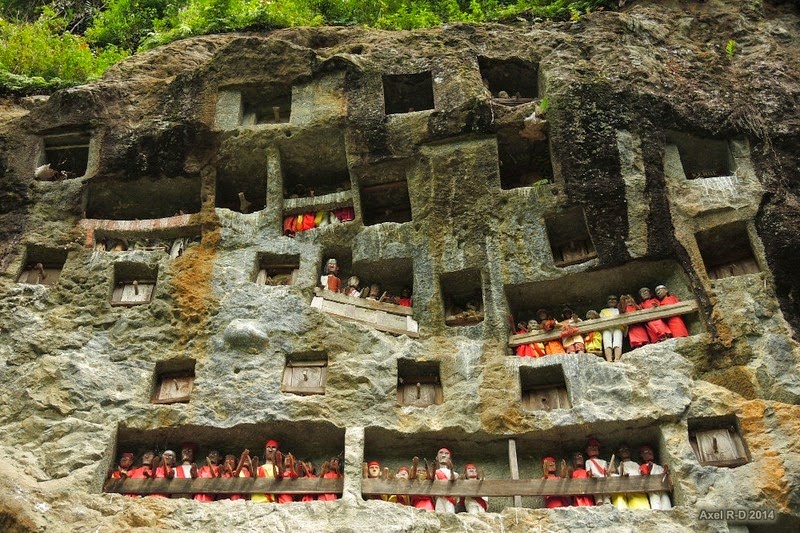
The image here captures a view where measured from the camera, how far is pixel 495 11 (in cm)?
1958

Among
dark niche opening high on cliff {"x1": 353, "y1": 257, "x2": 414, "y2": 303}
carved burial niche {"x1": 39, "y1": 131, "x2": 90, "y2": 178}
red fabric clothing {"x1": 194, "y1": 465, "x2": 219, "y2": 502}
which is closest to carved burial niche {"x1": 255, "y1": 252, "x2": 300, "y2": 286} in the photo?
dark niche opening high on cliff {"x1": 353, "y1": 257, "x2": 414, "y2": 303}

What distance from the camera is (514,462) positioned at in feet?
39.2

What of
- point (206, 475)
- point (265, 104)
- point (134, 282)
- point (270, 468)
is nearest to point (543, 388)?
point (270, 468)

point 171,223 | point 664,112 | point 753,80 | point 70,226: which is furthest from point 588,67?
point 70,226

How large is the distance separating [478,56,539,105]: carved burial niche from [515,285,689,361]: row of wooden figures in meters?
4.91

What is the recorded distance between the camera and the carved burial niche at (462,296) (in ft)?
46.9

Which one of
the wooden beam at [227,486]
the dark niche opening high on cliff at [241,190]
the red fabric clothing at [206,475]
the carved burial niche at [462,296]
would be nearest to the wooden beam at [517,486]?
the wooden beam at [227,486]

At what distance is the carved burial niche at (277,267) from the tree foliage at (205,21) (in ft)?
23.6

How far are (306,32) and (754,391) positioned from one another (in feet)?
39.3

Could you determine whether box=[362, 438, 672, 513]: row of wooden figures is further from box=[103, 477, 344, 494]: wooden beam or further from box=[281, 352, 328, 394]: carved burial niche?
box=[281, 352, 328, 394]: carved burial niche

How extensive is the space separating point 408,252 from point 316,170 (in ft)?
10.6

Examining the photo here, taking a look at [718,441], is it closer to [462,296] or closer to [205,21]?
[462,296]

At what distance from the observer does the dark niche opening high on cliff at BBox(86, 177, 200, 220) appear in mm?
16078

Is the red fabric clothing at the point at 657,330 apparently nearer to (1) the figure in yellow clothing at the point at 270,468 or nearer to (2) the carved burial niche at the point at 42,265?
(1) the figure in yellow clothing at the point at 270,468
